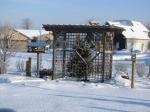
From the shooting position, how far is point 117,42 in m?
75.6

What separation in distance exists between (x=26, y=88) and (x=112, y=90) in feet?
10.8

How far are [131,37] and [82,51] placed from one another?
55.7 meters

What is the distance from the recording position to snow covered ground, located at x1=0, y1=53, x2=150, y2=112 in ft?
39.5

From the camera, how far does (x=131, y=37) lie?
75.0 metres

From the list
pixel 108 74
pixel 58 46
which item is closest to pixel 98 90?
pixel 108 74

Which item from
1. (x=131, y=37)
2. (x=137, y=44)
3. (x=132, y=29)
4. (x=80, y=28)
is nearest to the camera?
(x=80, y=28)

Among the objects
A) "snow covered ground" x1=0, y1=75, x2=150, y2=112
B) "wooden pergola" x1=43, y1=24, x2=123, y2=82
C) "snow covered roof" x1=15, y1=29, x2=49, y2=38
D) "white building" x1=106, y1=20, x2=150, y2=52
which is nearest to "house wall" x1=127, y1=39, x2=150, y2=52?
"white building" x1=106, y1=20, x2=150, y2=52

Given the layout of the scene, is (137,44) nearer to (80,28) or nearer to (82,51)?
(82,51)

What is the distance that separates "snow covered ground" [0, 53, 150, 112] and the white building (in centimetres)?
5389

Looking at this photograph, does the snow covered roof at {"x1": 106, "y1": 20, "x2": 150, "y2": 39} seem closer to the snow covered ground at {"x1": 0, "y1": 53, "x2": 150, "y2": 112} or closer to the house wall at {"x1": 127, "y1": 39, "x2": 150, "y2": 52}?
the house wall at {"x1": 127, "y1": 39, "x2": 150, "y2": 52}

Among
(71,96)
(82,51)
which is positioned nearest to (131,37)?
(82,51)

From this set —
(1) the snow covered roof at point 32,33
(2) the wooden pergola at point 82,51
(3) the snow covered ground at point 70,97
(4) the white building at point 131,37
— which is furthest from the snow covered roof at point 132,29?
(3) the snow covered ground at point 70,97

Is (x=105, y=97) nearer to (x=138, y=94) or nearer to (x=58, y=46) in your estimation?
(x=138, y=94)

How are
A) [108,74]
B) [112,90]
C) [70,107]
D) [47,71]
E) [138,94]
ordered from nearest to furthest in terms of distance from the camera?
[70,107] → [138,94] → [112,90] → [108,74] → [47,71]
